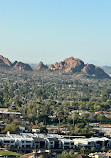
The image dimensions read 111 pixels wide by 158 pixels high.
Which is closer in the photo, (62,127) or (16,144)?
(16,144)

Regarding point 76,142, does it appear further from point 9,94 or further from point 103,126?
point 9,94

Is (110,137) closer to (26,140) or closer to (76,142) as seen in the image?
(76,142)

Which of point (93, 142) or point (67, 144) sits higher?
point (93, 142)

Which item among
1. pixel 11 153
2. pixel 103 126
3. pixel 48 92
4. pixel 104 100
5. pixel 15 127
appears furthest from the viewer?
pixel 48 92

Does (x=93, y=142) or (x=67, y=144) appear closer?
(x=67, y=144)

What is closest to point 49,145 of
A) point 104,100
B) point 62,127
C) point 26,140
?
point 26,140

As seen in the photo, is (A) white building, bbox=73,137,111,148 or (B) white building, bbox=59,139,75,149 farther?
(A) white building, bbox=73,137,111,148

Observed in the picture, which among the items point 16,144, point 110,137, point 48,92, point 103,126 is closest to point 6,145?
point 16,144

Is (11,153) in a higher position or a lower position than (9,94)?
lower

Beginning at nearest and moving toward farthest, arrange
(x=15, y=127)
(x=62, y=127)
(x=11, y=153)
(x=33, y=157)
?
(x=33, y=157) < (x=11, y=153) < (x=15, y=127) < (x=62, y=127)

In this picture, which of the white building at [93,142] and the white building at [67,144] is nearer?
the white building at [67,144]
